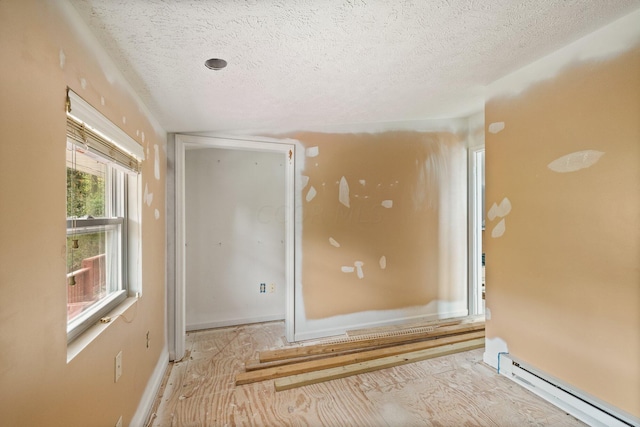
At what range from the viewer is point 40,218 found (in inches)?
32.1

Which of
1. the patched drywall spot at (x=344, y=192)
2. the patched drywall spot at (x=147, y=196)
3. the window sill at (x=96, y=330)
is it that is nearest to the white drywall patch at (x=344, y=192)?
the patched drywall spot at (x=344, y=192)

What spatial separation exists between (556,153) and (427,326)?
2040mm

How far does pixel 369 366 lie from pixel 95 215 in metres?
2.17

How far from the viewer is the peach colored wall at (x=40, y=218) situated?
2.25 ft

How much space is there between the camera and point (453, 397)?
Answer: 1.93 meters

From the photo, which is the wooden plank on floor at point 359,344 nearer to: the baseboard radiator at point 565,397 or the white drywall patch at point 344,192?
the baseboard radiator at point 565,397

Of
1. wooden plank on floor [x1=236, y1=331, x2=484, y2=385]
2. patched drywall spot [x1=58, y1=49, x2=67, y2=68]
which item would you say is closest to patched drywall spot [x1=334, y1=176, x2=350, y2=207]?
wooden plank on floor [x1=236, y1=331, x2=484, y2=385]

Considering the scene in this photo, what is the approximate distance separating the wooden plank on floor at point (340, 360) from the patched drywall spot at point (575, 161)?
1.78 meters

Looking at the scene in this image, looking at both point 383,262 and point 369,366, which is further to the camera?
point 383,262

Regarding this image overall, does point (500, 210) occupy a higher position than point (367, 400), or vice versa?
point (500, 210)

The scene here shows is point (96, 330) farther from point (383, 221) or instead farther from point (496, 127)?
point (496, 127)

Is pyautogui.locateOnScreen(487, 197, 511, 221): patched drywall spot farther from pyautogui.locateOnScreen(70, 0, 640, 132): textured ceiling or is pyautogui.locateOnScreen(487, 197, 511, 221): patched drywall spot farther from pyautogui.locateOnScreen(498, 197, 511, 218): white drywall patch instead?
pyautogui.locateOnScreen(70, 0, 640, 132): textured ceiling

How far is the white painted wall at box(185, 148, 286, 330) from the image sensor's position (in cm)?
319

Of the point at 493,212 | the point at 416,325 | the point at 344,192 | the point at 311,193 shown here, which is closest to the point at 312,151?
the point at 311,193
